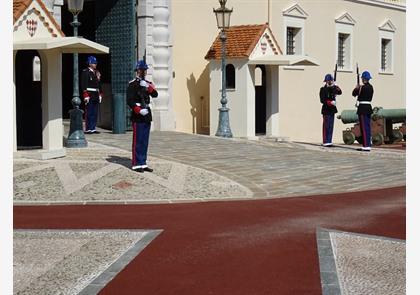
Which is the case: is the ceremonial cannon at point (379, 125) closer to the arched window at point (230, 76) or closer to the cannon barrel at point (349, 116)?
the cannon barrel at point (349, 116)

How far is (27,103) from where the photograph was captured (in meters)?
13.6

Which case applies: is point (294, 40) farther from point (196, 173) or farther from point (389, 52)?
point (196, 173)

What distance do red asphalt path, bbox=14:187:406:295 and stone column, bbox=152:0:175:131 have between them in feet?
32.7

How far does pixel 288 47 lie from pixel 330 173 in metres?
13.0

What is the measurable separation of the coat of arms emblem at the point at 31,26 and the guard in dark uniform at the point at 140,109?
248 cm

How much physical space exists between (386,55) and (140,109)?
2224 cm

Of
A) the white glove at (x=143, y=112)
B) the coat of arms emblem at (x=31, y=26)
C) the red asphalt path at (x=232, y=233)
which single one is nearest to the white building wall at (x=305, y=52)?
the coat of arms emblem at (x=31, y=26)

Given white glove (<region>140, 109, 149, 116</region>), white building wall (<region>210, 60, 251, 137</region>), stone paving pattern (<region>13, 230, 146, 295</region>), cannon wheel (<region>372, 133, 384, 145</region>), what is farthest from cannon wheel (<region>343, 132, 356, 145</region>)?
stone paving pattern (<region>13, 230, 146, 295</region>)

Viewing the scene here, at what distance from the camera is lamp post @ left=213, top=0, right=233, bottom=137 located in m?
18.7

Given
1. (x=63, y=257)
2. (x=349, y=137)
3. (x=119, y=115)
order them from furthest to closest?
1. (x=349, y=137)
2. (x=119, y=115)
3. (x=63, y=257)

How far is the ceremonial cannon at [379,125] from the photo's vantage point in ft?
68.7

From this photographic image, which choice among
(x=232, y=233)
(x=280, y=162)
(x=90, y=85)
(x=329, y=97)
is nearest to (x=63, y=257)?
(x=232, y=233)
